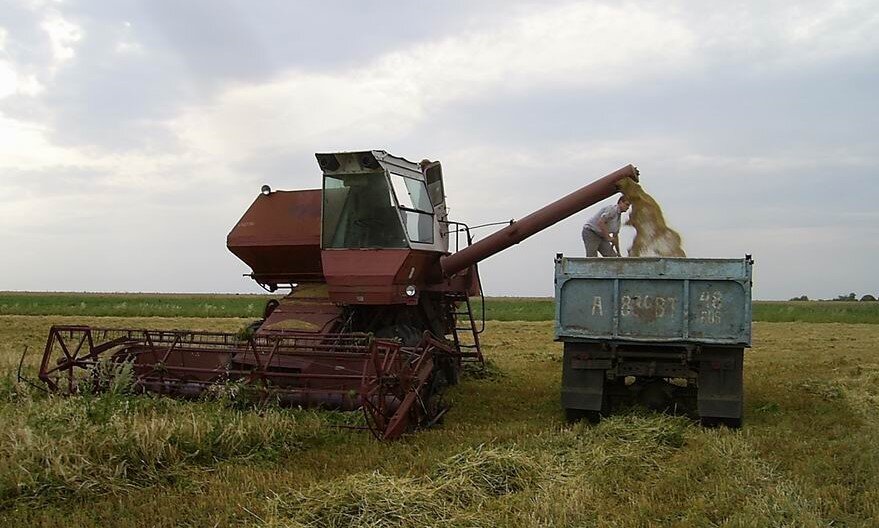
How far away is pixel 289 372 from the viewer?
24.8 ft

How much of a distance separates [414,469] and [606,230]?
15.7 ft

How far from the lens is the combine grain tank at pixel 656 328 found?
7434 millimetres

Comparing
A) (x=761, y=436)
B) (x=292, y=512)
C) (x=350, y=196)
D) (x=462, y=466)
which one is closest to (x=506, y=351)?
(x=350, y=196)

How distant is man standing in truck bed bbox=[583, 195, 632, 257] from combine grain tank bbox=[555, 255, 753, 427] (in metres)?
1.76

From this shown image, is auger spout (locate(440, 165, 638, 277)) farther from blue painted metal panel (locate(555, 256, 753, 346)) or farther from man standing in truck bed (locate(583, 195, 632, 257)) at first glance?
blue painted metal panel (locate(555, 256, 753, 346))

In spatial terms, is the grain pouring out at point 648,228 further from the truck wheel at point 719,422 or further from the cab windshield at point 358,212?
the cab windshield at point 358,212

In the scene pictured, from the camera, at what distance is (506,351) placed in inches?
604

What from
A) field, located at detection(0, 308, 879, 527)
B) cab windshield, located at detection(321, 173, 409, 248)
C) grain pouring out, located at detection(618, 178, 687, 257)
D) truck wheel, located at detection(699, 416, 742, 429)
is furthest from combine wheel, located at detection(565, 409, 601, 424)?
cab windshield, located at detection(321, 173, 409, 248)

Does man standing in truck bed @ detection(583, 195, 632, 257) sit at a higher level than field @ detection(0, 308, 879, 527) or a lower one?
higher

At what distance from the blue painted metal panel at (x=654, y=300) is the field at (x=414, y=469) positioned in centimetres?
82

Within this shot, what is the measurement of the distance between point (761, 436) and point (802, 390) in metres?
3.63

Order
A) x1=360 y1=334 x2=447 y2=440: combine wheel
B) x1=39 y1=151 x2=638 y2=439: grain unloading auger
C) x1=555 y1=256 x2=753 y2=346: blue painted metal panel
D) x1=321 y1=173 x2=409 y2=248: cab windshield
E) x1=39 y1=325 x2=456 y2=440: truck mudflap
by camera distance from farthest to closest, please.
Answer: x1=321 y1=173 x2=409 y2=248: cab windshield, x1=555 y1=256 x2=753 y2=346: blue painted metal panel, x1=39 y1=151 x2=638 y2=439: grain unloading auger, x1=39 y1=325 x2=456 y2=440: truck mudflap, x1=360 y1=334 x2=447 y2=440: combine wheel

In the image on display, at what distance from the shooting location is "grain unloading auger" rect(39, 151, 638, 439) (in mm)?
7102

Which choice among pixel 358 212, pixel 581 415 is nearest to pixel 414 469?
pixel 581 415
